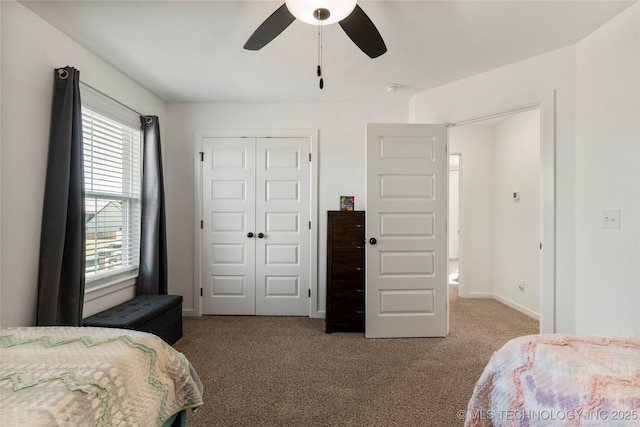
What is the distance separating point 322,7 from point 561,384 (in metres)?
1.76

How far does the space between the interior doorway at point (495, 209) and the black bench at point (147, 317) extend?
366cm

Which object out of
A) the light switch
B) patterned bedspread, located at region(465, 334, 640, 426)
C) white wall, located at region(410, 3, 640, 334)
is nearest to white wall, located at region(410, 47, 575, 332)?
white wall, located at region(410, 3, 640, 334)

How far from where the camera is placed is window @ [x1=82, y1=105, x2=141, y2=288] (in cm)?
247

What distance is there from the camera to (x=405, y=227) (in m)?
2.93

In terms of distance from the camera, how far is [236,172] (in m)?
A: 3.52

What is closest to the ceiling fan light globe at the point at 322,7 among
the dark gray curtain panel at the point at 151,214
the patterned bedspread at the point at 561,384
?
the patterned bedspread at the point at 561,384

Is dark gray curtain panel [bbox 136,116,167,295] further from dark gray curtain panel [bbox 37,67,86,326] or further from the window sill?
dark gray curtain panel [bbox 37,67,86,326]

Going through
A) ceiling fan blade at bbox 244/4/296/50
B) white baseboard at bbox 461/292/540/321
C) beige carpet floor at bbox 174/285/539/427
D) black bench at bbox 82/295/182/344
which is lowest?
beige carpet floor at bbox 174/285/539/427

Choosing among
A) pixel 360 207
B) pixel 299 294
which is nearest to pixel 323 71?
pixel 360 207

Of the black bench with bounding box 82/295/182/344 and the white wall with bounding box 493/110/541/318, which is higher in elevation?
the white wall with bounding box 493/110/541/318

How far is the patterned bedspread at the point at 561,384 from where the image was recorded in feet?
2.97

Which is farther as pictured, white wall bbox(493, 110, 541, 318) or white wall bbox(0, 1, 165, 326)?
white wall bbox(493, 110, 541, 318)

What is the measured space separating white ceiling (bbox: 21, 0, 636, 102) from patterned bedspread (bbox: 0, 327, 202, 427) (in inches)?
73.1

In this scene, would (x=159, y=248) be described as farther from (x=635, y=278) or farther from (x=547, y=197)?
(x=635, y=278)
